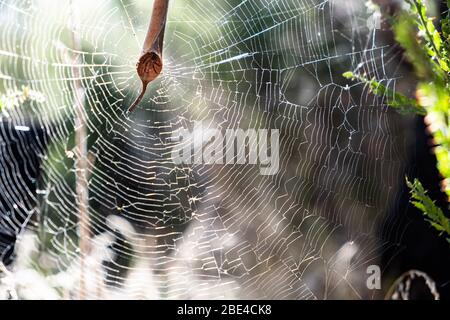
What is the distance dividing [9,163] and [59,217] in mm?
240

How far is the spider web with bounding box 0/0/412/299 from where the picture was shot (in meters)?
1.39

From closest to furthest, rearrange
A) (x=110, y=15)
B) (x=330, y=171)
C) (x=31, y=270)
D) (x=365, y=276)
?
(x=31, y=270), (x=110, y=15), (x=365, y=276), (x=330, y=171)

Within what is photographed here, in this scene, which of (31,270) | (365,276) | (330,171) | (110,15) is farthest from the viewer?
(330,171)

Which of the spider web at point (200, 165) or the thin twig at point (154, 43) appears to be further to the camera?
the spider web at point (200, 165)

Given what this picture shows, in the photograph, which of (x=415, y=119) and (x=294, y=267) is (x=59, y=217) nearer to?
(x=294, y=267)

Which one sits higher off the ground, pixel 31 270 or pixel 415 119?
pixel 415 119

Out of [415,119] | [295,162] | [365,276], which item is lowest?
[365,276]

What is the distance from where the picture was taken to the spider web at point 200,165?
1.39 meters

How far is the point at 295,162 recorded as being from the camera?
1.70 meters

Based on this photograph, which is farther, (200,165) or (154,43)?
(200,165)

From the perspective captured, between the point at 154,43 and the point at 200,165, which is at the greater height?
the point at 154,43

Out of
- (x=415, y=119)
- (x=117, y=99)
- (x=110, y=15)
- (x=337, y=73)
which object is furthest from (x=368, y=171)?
(x=110, y=15)

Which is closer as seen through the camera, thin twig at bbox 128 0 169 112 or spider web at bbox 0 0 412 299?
thin twig at bbox 128 0 169 112

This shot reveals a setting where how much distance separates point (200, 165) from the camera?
63.8 inches
